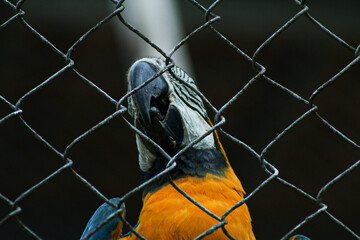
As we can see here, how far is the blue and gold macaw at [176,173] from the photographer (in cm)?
187

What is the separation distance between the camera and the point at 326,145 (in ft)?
16.6

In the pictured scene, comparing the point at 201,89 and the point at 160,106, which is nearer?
the point at 160,106

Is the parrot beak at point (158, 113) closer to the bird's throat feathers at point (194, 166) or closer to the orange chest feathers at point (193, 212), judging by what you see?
the bird's throat feathers at point (194, 166)

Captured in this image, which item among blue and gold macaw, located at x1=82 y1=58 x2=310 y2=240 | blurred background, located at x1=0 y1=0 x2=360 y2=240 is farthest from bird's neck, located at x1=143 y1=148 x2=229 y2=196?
blurred background, located at x1=0 y1=0 x2=360 y2=240

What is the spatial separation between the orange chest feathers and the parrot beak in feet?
0.60

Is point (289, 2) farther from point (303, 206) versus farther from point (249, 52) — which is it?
point (303, 206)

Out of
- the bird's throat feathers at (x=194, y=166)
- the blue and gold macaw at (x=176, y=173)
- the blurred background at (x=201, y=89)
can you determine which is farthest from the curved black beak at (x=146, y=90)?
the blurred background at (x=201, y=89)

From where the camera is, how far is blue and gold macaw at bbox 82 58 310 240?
1872 mm

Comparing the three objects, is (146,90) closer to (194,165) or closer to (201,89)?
(194,165)

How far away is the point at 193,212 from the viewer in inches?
73.7

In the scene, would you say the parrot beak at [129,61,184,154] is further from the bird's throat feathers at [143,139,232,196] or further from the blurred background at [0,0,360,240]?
the blurred background at [0,0,360,240]

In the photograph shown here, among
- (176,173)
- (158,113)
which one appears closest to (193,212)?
(176,173)

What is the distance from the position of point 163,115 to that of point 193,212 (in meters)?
0.45

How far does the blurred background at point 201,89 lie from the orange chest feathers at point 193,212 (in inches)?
40.3
